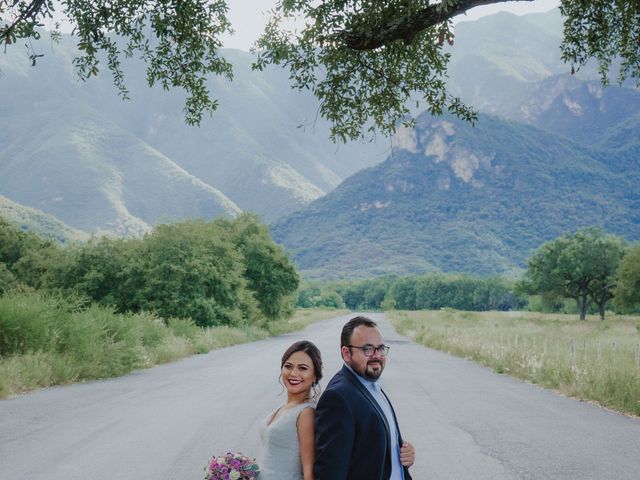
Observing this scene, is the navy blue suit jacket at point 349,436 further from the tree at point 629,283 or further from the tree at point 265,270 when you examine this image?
the tree at point 629,283

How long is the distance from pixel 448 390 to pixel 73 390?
26.6 ft

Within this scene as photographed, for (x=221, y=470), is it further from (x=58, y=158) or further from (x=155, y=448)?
(x=58, y=158)

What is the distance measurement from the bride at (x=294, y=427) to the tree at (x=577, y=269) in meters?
68.3

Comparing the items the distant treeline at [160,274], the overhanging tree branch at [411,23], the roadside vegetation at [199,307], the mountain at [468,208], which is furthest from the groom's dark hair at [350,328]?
the mountain at [468,208]

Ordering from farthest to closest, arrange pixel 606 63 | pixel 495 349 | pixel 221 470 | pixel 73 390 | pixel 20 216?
pixel 20 216 < pixel 495 349 < pixel 73 390 < pixel 606 63 < pixel 221 470

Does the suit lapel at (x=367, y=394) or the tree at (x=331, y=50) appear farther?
the tree at (x=331, y=50)

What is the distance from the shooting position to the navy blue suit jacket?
316 centimetres

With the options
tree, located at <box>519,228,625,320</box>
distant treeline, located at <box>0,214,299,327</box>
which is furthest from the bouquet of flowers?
tree, located at <box>519,228,625,320</box>

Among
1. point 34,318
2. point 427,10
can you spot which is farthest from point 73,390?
point 427,10

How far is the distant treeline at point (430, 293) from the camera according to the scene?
525ft

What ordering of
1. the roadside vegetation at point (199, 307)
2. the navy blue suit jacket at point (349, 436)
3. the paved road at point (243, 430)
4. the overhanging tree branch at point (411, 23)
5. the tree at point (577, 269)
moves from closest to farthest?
the navy blue suit jacket at point (349, 436)
the overhanging tree branch at point (411, 23)
the paved road at point (243, 430)
the roadside vegetation at point (199, 307)
the tree at point (577, 269)

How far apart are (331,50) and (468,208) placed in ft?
555

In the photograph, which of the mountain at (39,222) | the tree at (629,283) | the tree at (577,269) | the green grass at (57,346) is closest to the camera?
the green grass at (57,346)

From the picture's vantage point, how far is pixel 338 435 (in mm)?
3162
